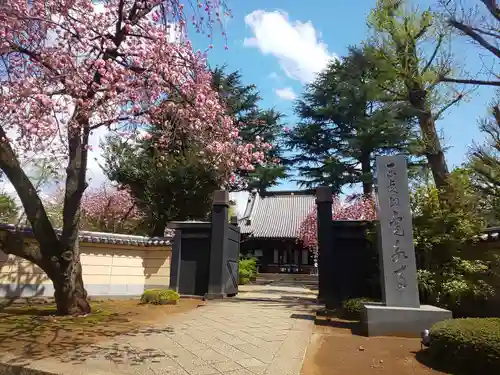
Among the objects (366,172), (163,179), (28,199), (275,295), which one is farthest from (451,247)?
(366,172)

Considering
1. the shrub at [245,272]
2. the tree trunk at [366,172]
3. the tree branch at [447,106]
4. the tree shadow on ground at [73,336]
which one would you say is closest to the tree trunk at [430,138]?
the tree branch at [447,106]

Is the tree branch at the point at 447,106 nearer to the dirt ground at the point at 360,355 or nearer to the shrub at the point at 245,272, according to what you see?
the dirt ground at the point at 360,355

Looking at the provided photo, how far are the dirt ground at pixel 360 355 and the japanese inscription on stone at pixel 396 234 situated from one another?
0.87m

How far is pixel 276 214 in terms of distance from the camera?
36250mm

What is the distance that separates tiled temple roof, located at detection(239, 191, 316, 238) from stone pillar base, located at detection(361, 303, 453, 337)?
25483 mm

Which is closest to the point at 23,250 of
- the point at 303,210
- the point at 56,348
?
the point at 56,348

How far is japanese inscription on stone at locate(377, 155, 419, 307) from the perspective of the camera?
23.2 feet

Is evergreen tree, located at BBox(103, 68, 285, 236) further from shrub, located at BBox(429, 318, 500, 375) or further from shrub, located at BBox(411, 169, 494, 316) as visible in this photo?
shrub, located at BBox(429, 318, 500, 375)

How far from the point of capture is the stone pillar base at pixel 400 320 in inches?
262

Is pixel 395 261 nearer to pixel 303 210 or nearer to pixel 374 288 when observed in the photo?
pixel 374 288

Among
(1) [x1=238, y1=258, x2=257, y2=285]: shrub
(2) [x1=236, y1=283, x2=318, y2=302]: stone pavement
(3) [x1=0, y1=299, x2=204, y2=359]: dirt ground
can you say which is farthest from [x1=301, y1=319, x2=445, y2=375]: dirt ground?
(1) [x1=238, y1=258, x2=257, y2=285]: shrub

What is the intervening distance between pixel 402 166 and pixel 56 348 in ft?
22.8

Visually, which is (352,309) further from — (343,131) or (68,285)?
(343,131)

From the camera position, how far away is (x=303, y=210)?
120 feet
